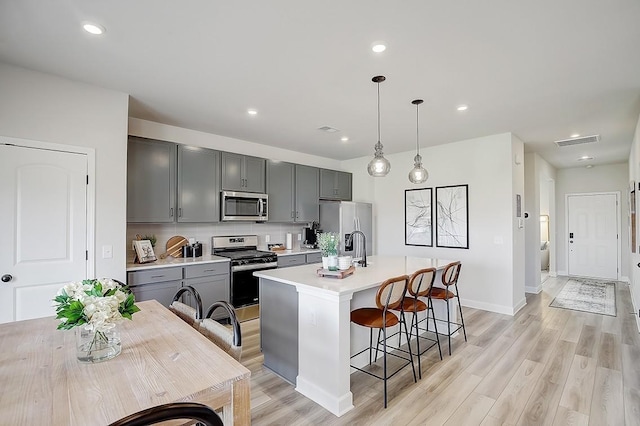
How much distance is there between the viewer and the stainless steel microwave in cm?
446

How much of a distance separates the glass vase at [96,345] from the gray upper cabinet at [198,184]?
2.82 meters

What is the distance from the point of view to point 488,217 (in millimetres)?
4766

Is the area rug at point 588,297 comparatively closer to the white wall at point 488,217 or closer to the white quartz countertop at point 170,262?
the white wall at point 488,217

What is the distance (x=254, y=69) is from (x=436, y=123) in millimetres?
2536

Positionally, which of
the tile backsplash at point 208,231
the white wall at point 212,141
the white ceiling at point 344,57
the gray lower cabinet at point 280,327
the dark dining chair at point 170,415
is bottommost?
the gray lower cabinet at point 280,327

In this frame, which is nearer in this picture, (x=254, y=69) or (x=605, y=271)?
(x=254, y=69)

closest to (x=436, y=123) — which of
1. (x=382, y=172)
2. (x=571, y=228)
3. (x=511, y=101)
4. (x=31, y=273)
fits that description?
(x=511, y=101)

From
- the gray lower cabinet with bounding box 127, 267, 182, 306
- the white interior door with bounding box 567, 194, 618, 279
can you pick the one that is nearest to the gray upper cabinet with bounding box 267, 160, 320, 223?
the gray lower cabinet with bounding box 127, 267, 182, 306

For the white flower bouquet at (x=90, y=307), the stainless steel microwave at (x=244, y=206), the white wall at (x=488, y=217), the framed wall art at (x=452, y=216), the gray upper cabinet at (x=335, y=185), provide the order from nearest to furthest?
1. the white flower bouquet at (x=90, y=307)
2. the stainless steel microwave at (x=244, y=206)
3. the white wall at (x=488, y=217)
4. the framed wall art at (x=452, y=216)
5. the gray upper cabinet at (x=335, y=185)

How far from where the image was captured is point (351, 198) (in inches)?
256

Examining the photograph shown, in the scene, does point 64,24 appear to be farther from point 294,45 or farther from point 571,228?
point 571,228

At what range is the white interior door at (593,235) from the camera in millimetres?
7055

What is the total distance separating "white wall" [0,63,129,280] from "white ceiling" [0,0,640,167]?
0.14 metres

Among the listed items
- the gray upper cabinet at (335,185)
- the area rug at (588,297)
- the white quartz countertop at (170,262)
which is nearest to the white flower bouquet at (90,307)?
the white quartz countertop at (170,262)
